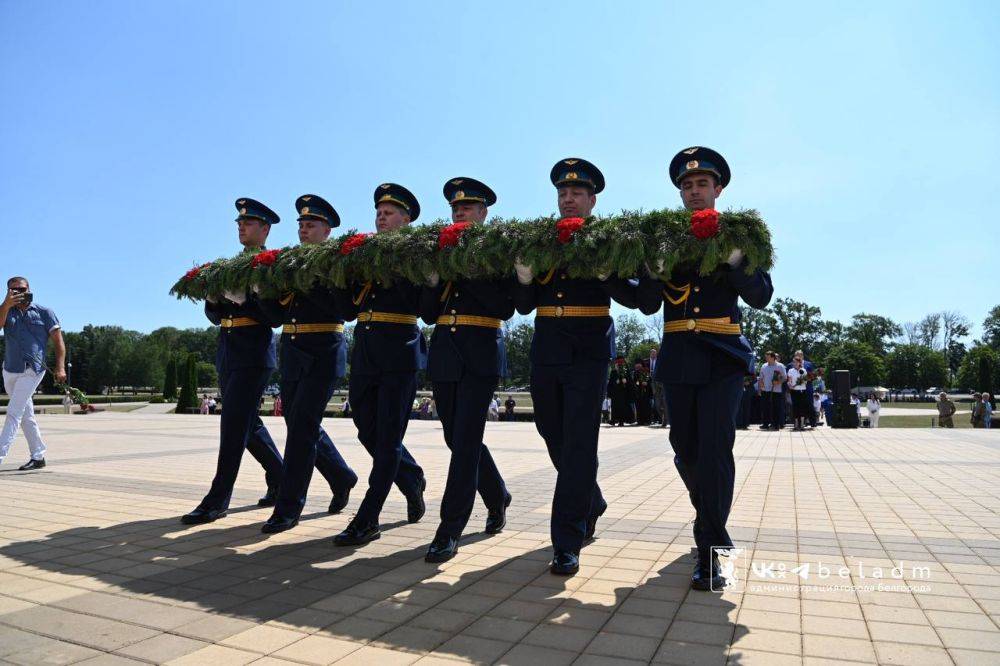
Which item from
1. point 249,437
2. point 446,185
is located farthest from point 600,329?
point 249,437

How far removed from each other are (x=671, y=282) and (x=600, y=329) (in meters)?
0.53

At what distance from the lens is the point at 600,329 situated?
4.37 metres

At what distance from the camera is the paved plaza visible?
2906mm

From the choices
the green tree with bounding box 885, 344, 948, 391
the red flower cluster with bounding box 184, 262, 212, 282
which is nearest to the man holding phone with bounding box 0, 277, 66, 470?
the red flower cluster with bounding box 184, 262, 212, 282

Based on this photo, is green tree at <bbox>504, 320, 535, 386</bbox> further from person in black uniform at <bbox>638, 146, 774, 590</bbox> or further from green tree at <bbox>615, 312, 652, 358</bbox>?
person in black uniform at <bbox>638, 146, 774, 590</bbox>

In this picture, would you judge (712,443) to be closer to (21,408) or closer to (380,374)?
(380,374)

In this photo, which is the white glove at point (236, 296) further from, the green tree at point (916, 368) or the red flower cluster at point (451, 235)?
the green tree at point (916, 368)

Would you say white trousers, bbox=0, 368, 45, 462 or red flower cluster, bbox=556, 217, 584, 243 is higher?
red flower cluster, bbox=556, 217, 584, 243

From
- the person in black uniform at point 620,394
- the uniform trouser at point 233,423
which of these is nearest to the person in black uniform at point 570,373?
the uniform trouser at point 233,423

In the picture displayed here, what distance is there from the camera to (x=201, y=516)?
5.55 meters

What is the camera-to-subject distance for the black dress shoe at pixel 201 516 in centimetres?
550

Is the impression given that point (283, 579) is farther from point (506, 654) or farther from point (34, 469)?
point (34, 469)

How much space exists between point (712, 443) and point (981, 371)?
79.8 metres

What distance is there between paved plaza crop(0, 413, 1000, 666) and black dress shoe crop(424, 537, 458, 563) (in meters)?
0.08
